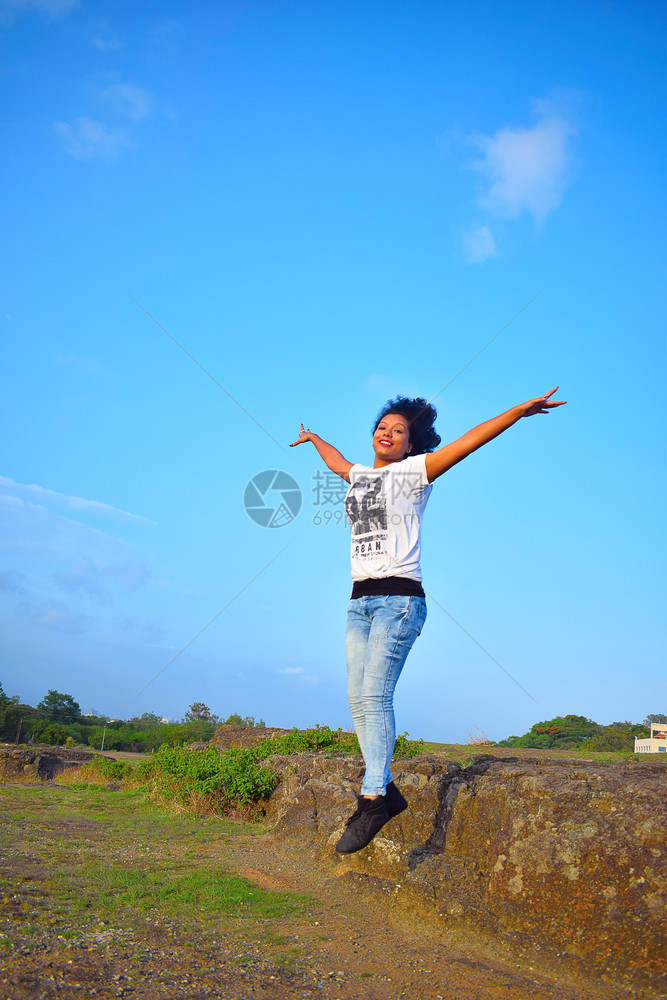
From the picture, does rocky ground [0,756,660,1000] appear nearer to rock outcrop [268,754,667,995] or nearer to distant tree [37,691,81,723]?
rock outcrop [268,754,667,995]

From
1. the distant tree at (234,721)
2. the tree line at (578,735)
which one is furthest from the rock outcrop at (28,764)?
the tree line at (578,735)

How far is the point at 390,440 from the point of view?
5242mm

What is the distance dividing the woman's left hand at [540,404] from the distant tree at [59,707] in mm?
33410

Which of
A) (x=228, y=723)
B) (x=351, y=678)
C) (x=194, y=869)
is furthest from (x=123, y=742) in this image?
(x=351, y=678)

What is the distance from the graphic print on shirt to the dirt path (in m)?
2.46

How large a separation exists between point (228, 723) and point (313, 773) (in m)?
7.94

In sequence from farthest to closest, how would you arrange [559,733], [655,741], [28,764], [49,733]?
[49,733] < [559,733] < [655,741] < [28,764]

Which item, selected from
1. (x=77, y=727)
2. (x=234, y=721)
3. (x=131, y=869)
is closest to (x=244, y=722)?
(x=234, y=721)

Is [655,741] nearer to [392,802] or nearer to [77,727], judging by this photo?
[392,802]

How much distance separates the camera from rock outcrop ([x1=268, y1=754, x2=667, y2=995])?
153 inches

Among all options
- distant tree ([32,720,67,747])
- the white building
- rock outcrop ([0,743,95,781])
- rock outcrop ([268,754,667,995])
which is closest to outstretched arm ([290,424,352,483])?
rock outcrop ([268,754,667,995])

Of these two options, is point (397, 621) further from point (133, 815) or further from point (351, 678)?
point (133, 815)

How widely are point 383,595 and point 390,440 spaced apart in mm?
1310

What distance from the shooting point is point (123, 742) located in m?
28.7
